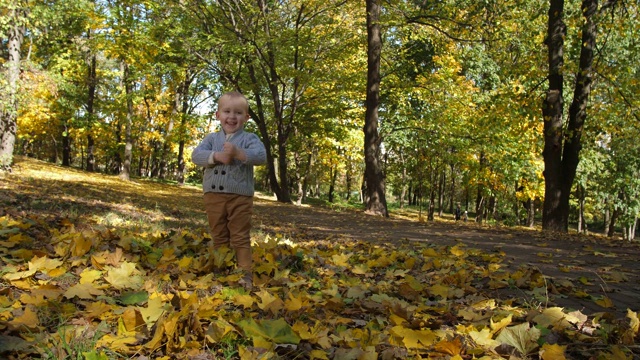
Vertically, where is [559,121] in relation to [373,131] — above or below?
above

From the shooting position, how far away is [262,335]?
166 centimetres

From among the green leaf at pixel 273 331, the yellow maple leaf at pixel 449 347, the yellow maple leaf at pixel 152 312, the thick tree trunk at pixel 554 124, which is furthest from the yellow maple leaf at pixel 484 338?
the thick tree trunk at pixel 554 124

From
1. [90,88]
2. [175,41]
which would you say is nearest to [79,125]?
[90,88]

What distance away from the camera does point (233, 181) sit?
10.8 ft

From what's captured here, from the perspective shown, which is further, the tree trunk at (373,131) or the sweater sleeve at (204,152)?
the tree trunk at (373,131)

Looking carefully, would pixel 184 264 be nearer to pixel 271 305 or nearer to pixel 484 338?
pixel 271 305

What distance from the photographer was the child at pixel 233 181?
328 cm

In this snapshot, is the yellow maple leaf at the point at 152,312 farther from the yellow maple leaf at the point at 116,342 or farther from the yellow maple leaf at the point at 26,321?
the yellow maple leaf at the point at 26,321

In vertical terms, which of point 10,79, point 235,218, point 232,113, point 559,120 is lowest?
point 235,218

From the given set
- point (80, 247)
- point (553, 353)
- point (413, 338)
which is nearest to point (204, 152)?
point (80, 247)

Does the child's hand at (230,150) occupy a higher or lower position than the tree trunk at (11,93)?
lower

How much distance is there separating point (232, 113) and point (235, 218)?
842mm

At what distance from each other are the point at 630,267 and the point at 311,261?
10.3 feet

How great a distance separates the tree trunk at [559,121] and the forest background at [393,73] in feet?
0.09
